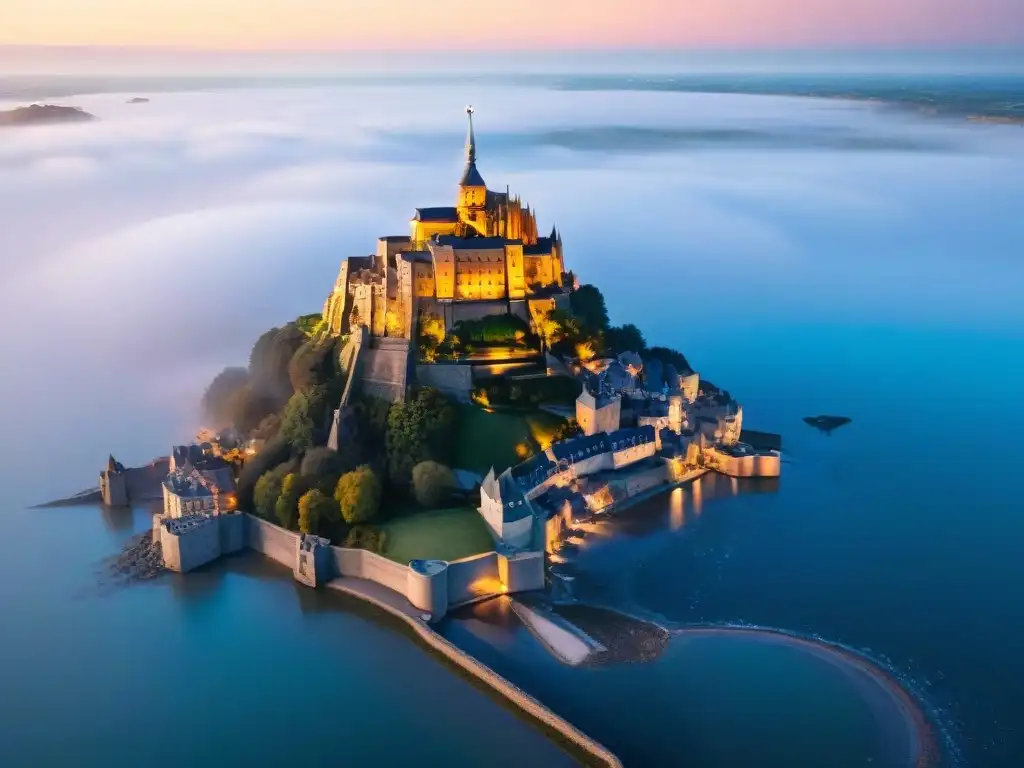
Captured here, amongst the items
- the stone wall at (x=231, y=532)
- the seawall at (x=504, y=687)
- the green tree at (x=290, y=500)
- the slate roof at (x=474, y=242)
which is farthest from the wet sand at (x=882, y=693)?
the slate roof at (x=474, y=242)

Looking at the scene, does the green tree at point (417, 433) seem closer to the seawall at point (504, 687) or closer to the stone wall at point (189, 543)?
the seawall at point (504, 687)

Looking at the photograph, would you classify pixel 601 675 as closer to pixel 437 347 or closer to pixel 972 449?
pixel 437 347

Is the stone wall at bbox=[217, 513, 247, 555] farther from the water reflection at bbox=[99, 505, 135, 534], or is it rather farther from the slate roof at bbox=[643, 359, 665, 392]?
the slate roof at bbox=[643, 359, 665, 392]

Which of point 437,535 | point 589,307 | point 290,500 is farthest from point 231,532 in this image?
point 589,307

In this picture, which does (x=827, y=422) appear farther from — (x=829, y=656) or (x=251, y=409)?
(x=251, y=409)

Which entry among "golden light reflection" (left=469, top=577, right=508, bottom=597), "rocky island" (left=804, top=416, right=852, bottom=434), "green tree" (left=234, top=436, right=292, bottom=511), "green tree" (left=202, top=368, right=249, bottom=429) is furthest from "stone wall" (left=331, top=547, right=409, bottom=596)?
"rocky island" (left=804, top=416, right=852, bottom=434)

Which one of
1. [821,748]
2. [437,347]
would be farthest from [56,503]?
[821,748]

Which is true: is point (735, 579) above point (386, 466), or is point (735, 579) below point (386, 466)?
below
